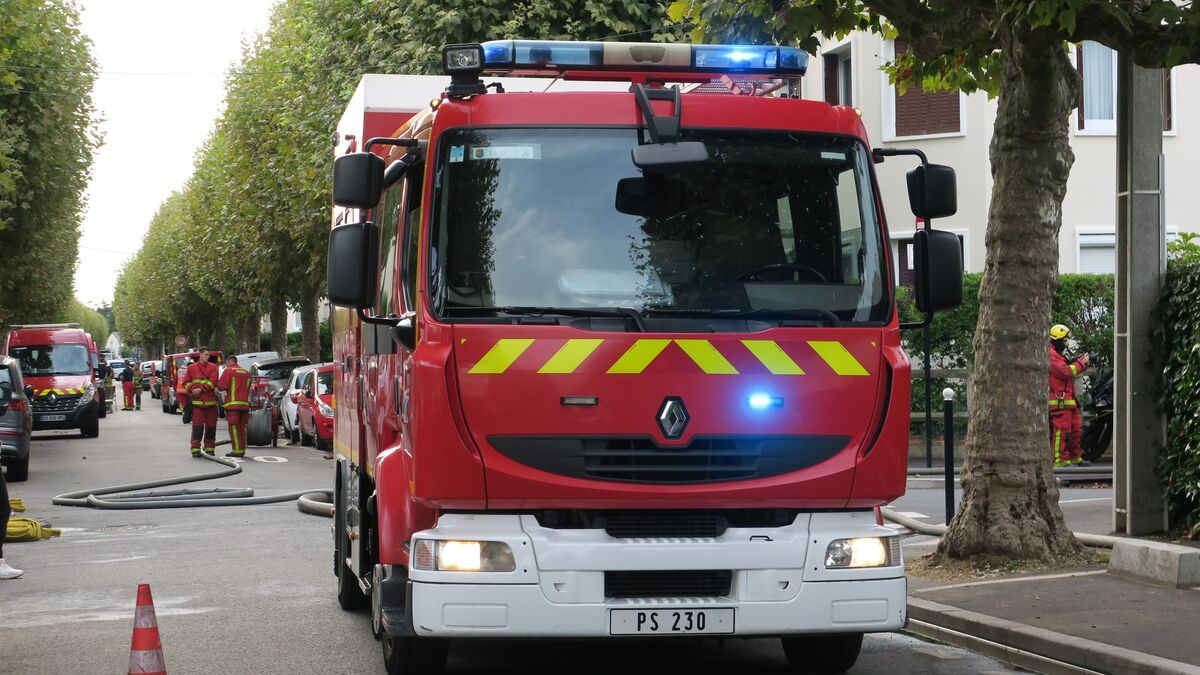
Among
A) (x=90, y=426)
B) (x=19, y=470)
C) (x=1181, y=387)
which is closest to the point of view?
(x=1181, y=387)

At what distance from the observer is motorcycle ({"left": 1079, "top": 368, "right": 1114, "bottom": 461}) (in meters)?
20.2

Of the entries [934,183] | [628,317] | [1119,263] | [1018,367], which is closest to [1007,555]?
[1018,367]

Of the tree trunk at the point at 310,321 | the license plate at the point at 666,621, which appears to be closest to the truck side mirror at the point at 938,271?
the license plate at the point at 666,621

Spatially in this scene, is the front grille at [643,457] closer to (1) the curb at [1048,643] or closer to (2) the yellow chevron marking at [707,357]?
(2) the yellow chevron marking at [707,357]

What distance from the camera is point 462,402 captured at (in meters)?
6.65

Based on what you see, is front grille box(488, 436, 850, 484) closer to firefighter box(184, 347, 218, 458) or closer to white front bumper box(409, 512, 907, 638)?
white front bumper box(409, 512, 907, 638)

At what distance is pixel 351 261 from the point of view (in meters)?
7.01

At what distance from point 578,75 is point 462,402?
2141mm

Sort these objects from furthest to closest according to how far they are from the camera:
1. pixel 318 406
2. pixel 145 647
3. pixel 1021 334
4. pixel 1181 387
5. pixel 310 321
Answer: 1. pixel 310 321
2. pixel 318 406
3. pixel 1181 387
4. pixel 1021 334
5. pixel 145 647

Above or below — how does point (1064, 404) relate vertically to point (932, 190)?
below

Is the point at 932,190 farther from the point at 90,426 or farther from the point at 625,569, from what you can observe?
the point at 90,426

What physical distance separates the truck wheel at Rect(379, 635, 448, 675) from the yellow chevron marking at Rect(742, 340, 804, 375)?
194cm

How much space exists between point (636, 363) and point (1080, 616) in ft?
11.4

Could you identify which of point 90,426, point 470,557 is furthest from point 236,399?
point 470,557
